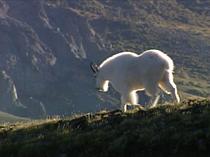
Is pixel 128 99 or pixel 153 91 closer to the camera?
pixel 153 91

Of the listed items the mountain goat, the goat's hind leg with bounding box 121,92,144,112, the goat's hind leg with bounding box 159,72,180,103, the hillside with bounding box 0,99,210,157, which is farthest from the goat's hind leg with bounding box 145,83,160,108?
the hillside with bounding box 0,99,210,157

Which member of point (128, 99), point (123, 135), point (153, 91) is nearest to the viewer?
point (123, 135)

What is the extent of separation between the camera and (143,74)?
2089 cm

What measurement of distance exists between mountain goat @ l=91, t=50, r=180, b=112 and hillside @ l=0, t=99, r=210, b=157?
2.96 m

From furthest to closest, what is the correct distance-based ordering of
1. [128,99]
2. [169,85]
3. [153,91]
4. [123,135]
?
[128,99] < [153,91] < [169,85] < [123,135]

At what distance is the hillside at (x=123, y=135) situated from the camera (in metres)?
13.8

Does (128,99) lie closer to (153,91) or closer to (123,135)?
(153,91)

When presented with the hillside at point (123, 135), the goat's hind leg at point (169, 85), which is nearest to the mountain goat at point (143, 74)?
the goat's hind leg at point (169, 85)

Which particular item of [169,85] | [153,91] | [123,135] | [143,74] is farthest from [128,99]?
[123,135]

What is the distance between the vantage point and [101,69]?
24359 millimetres

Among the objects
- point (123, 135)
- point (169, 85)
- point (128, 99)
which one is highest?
point (169, 85)

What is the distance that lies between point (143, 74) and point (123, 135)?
636cm

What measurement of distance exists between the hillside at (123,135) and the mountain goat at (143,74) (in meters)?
2.96

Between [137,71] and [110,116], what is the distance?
14.0 feet
